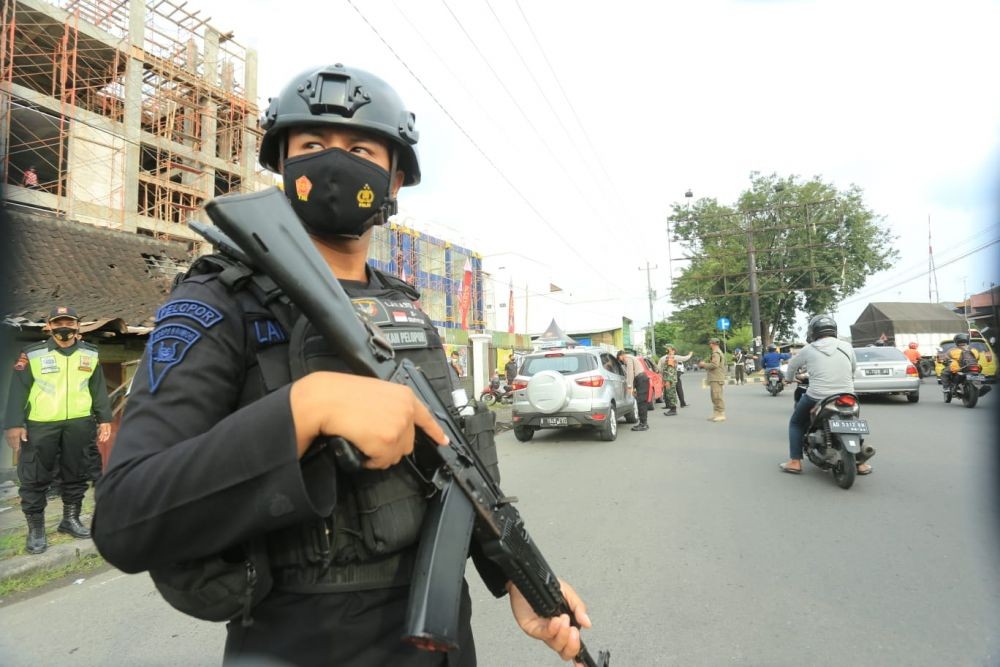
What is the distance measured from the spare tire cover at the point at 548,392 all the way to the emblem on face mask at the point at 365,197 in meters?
6.99

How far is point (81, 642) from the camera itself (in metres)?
2.68

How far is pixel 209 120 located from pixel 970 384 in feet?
87.2

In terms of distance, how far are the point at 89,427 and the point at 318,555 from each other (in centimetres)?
498

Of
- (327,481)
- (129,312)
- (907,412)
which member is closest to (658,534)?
(327,481)

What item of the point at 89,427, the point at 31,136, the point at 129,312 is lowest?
the point at 89,427

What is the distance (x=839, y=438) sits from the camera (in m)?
4.91

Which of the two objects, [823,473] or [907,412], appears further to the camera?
[907,412]

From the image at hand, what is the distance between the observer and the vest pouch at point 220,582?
763mm

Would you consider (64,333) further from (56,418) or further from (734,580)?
(734,580)

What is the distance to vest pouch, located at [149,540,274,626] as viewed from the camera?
30.0 inches

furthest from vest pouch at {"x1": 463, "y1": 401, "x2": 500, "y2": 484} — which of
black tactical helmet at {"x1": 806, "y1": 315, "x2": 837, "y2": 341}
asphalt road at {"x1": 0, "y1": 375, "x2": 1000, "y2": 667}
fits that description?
black tactical helmet at {"x1": 806, "y1": 315, "x2": 837, "y2": 341}

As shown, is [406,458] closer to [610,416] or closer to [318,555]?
[318,555]

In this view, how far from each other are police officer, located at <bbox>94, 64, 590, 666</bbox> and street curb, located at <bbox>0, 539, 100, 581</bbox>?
11.7 feet

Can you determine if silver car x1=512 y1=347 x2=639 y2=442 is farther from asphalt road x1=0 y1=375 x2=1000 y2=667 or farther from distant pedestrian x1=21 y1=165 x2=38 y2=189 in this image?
distant pedestrian x1=21 y1=165 x2=38 y2=189
